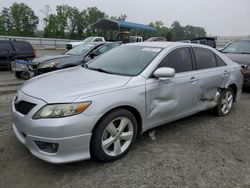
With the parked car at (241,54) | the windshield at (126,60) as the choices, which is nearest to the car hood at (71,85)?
the windshield at (126,60)

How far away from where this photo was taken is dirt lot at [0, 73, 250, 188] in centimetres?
289

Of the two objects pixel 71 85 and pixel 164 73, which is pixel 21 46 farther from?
pixel 164 73

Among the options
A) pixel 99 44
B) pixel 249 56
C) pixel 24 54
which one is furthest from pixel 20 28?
pixel 249 56

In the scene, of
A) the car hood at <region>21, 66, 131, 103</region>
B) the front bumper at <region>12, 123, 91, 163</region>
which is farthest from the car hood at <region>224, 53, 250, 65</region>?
the front bumper at <region>12, 123, 91, 163</region>

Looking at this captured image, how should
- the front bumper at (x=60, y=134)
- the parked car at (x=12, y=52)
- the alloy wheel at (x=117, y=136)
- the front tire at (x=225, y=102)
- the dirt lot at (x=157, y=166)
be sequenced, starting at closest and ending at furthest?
the front bumper at (x=60, y=134) < the dirt lot at (x=157, y=166) < the alloy wheel at (x=117, y=136) < the front tire at (x=225, y=102) < the parked car at (x=12, y=52)

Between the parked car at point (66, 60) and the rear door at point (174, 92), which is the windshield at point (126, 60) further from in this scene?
the parked car at point (66, 60)

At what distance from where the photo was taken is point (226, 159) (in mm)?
3430

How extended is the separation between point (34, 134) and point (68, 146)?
0.41m

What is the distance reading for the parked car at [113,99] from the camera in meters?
2.85

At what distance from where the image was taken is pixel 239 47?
854cm

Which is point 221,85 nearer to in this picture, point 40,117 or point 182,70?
point 182,70

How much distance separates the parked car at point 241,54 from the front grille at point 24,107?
6.20 m

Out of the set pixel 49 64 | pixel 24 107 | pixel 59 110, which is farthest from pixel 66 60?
pixel 59 110

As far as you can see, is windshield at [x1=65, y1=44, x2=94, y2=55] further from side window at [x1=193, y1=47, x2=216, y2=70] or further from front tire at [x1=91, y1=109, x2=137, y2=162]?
front tire at [x1=91, y1=109, x2=137, y2=162]
